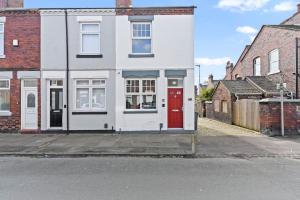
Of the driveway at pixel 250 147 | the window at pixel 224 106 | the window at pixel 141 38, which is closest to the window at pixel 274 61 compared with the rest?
the window at pixel 224 106

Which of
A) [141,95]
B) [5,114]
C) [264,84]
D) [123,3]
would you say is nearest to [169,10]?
[123,3]

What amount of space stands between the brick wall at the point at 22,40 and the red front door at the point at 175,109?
760 centimetres

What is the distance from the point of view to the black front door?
1791 centimetres

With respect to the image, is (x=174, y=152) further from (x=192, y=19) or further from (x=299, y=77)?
(x=299, y=77)

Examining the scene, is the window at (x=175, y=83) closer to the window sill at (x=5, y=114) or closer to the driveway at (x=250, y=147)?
the driveway at (x=250, y=147)

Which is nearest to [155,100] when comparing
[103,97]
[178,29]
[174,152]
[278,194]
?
[103,97]

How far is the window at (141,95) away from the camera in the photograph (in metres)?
17.6

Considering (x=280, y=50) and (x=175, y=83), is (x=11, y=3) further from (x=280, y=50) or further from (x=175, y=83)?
(x=280, y=50)

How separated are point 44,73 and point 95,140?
218 inches

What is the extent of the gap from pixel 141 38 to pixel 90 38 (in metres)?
2.88

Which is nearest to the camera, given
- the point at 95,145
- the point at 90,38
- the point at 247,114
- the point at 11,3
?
the point at 95,145

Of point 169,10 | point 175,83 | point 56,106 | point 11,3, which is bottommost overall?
point 56,106

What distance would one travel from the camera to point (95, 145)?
13555 millimetres

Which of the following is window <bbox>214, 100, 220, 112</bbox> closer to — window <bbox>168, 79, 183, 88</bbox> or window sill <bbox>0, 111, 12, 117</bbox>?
window <bbox>168, 79, 183, 88</bbox>
